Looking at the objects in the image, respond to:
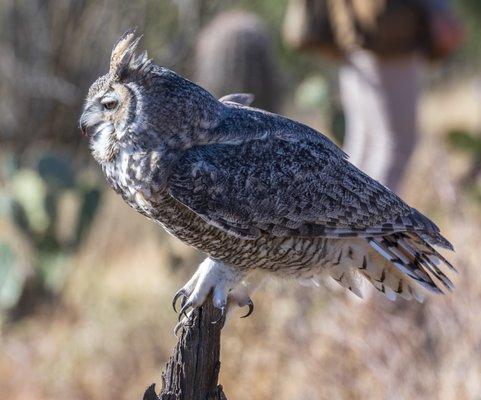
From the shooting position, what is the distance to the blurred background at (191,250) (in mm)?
5453

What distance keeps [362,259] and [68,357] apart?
391cm

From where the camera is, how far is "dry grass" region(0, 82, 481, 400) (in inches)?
212

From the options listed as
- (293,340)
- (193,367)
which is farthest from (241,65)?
(193,367)

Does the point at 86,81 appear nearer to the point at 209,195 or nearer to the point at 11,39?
the point at 11,39

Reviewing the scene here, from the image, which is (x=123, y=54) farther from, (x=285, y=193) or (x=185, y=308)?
(x=185, y=308)

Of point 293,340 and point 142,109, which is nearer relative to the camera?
point 142,109

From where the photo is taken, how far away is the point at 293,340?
590 cm

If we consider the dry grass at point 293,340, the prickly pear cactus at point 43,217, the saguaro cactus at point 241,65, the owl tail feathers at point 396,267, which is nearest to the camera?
the owl tail feathers at point 396,267

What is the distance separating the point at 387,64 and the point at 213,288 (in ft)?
8.76

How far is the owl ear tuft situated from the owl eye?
67 millimetres

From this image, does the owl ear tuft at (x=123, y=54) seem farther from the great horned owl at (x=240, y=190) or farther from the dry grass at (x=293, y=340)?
the dry grass at (x=293, y=340)

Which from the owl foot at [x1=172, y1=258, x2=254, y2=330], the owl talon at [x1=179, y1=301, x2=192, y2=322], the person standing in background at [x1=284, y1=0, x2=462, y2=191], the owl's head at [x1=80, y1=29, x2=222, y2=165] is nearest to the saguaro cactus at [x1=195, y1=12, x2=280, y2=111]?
the person standing in background at [x1=284, y1=0, x2=462, y2=191]

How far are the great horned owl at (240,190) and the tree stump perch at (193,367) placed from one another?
0.14 metres

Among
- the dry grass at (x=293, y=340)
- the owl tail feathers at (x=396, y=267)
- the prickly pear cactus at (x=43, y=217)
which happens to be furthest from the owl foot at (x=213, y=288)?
the prickly pear cactus at (x=43, y=217)
